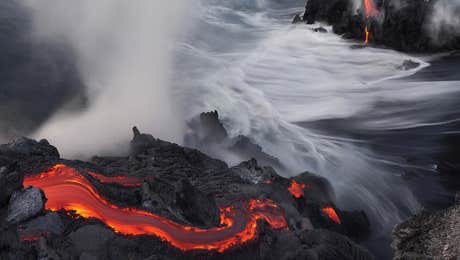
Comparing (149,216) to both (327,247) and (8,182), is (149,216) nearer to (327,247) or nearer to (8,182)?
(8,182)

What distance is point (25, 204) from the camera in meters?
9.47

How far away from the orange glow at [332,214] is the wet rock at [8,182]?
27.7ft

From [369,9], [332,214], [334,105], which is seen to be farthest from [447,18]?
[332,214]

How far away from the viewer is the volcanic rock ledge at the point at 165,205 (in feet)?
29.5

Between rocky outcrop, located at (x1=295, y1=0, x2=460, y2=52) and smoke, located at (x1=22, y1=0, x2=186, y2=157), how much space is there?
1457 cm

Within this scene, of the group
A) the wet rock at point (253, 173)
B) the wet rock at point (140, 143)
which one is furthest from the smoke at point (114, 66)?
the wet rock at point (253, 173)

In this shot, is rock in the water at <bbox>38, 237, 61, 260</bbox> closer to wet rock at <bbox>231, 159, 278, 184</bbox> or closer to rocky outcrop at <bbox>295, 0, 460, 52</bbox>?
wet rock at <bbox>231, 159, 278, 184</bbox>

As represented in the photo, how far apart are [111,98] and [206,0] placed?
99.9 feet

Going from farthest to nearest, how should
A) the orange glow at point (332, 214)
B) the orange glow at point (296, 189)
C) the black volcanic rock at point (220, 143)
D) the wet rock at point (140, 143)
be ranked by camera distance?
the black volcanic rock at point (220, 143) → the wet rock at point (140, 143) → the orange glow at point (296, 189) → the orange glow at point (332, 214)

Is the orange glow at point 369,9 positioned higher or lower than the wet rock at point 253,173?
higher

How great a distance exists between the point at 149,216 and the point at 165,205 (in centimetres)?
52

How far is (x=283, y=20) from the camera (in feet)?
138

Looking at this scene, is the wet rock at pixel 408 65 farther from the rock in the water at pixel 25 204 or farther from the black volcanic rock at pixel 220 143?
the rock in the water at pixel 25 204

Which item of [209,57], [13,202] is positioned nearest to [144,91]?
[209,57]
